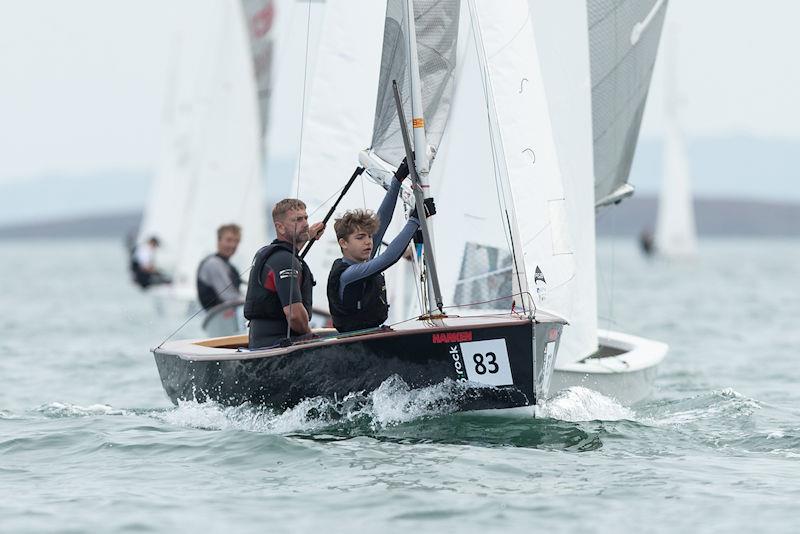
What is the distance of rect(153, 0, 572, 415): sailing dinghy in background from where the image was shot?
6629 mm

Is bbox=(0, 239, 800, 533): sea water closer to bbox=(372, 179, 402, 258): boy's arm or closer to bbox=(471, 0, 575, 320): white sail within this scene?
bbox=(471, 0, 575, 320): white sail

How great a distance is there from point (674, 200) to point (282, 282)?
41.5 meters

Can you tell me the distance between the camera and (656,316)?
21047 millimetres

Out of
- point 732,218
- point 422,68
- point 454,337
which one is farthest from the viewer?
point 732,218

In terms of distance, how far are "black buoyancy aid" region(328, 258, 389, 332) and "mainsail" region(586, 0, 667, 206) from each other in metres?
3.73

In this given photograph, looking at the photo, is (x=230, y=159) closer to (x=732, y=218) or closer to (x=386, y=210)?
(x=386, y=210)

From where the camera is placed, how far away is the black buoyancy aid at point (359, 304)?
6953 mm

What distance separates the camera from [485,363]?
6.59 m

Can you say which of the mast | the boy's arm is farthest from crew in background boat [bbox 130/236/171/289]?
the mast

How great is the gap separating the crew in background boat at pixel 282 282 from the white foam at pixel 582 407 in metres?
1.39

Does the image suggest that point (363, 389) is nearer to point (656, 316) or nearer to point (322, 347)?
point (322, 347)

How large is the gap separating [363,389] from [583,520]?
171 cm

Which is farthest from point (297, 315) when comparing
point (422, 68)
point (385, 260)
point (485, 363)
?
point (422, 68)

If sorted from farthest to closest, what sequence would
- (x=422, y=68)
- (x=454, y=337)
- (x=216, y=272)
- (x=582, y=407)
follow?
(x=216, y=272)
(x=582, y=407)
(x=422, y=68)
(x=454, y=337)
